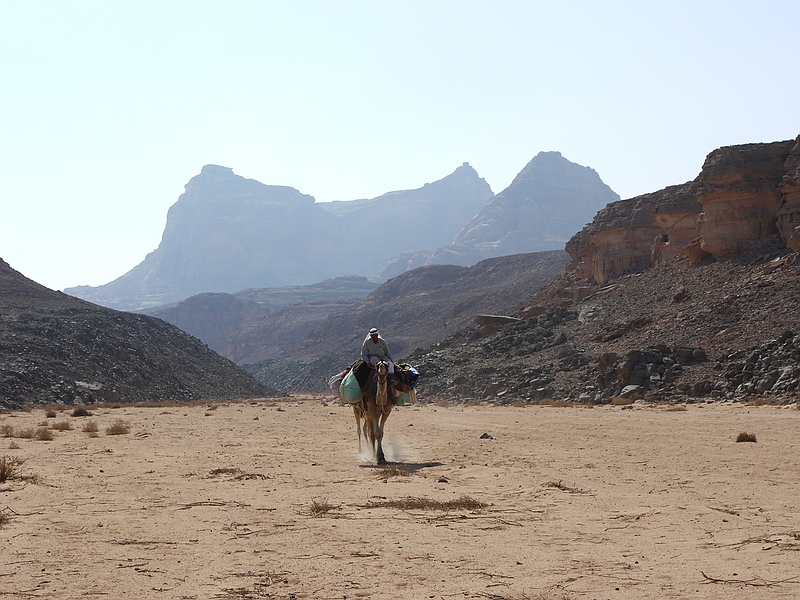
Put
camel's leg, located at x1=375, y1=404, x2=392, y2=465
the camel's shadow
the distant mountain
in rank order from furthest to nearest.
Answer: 1. the distant mountain
2. camel's leg, located at x1=375, y1=404, x2=392, y2=465
3. the camel's shadow

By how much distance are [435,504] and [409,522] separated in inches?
36.4

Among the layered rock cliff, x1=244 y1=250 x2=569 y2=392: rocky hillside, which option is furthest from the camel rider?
x1=244 y1=250 x2=569 y2=392: rocky hillside

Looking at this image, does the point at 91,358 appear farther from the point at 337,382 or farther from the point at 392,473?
the point at 392,473

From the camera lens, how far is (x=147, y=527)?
8602 millimetres

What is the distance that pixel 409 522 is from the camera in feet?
28.9

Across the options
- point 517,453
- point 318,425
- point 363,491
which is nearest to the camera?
point 363,491

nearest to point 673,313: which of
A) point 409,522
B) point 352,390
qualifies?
point 352,390

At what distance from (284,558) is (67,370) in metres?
48.0

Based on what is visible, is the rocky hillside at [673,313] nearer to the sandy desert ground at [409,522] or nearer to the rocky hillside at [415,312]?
the sandy desert ground at [409,522]

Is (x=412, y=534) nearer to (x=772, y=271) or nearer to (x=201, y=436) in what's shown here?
(x=201, y=436)

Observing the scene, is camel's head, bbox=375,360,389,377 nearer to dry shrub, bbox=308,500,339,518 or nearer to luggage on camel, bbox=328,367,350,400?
luggage on camel, bbox=328,367,350,400

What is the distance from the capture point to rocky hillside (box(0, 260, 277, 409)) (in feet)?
159

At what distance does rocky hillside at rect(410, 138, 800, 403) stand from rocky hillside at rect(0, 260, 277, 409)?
711 inches

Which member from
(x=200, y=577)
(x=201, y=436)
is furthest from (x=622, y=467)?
(x=201, y=436)
